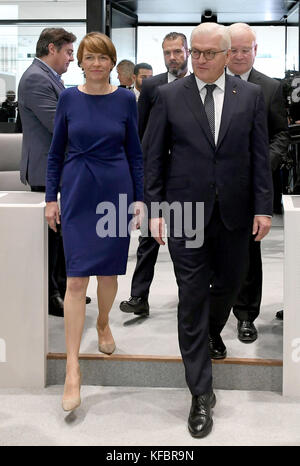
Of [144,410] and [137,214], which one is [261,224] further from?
[144,410]

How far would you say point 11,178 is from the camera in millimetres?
5117

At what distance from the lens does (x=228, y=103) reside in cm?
286

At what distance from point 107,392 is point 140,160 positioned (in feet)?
3.59

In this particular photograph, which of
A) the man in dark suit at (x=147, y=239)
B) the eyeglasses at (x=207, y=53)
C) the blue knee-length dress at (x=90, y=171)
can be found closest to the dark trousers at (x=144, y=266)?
the man in dark suit at (x=147, y=239)

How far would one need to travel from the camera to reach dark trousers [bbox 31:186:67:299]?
163 inches

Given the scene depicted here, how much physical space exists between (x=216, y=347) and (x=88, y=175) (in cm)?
102

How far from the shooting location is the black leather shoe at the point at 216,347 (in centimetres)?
338

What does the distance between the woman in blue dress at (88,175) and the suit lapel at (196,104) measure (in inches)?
14.4

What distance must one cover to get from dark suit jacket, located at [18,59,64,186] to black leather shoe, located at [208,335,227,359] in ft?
4.02

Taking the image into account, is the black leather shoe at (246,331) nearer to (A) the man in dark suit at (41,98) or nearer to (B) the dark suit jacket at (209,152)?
(B) the dark suit jacket at (209,152)

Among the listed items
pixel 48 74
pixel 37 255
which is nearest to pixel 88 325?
pixel 37 255

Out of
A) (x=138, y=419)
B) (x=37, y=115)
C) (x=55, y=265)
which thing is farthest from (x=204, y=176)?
(x=55, y=265)

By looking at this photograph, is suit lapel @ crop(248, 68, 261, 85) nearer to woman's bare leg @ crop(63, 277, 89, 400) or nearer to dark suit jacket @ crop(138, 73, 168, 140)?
dark suit jacket @ crop(138, 73, 168, 140)

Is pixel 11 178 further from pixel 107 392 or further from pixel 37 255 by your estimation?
pixel 107 392
